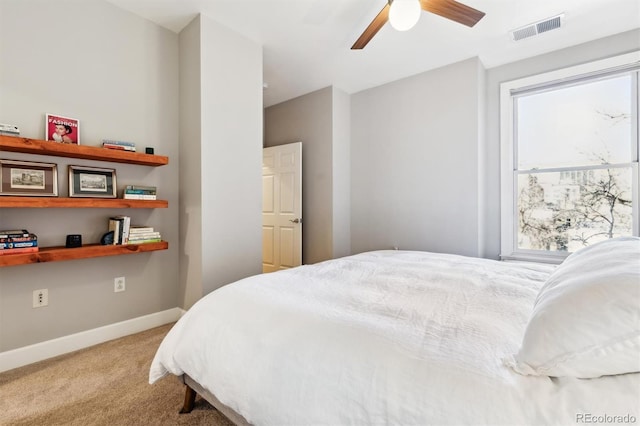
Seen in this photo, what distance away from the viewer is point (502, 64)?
3223 mm

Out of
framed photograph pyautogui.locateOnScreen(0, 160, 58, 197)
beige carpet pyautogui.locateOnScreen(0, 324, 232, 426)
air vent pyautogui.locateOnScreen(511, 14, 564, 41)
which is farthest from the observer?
air vent pyautogui.locateOnScreen(511, 14, 564, 41)

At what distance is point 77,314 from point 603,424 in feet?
9.46

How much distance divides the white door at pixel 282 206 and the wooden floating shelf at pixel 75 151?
1.92 metres

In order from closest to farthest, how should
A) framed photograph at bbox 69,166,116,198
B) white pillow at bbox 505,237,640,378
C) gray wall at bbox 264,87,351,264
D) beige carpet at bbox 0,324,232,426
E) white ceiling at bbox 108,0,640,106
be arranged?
white pillow at bbox 505,237,640,378, beige carpet at bbox 0,324,232,426, framed photograph at bbox 69,166,116,198, white ceiling at bbox 108,0,640,106, gray wall at bbox 264,87,351,264

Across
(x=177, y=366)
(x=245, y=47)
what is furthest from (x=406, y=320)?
(x=245, y=47)

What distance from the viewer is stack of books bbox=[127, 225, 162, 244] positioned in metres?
2.31

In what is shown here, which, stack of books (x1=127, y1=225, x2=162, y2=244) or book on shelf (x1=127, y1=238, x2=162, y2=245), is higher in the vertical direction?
stack of books (x1=127, y1=225, x2=162, y2=244)

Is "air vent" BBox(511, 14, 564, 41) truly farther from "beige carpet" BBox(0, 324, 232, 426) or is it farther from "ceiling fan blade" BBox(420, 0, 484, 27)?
"beige carpet" BBox(0, 324, 232, 426)

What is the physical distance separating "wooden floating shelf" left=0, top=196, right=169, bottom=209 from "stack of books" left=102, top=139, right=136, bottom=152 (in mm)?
395

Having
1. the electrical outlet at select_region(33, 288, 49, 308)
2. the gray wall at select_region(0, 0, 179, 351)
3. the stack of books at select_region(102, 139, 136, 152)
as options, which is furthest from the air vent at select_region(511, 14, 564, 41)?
the electrical outlet at select_region(33, 288, 49, 308)

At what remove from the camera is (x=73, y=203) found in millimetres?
1987

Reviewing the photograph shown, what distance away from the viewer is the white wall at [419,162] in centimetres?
316

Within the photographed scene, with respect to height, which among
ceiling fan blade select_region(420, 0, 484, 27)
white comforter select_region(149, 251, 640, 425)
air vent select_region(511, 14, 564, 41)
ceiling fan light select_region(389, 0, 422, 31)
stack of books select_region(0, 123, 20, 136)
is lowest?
white comforter select_region(149, 251, 640, 425)

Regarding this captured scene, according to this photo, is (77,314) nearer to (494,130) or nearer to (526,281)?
(526,281)
